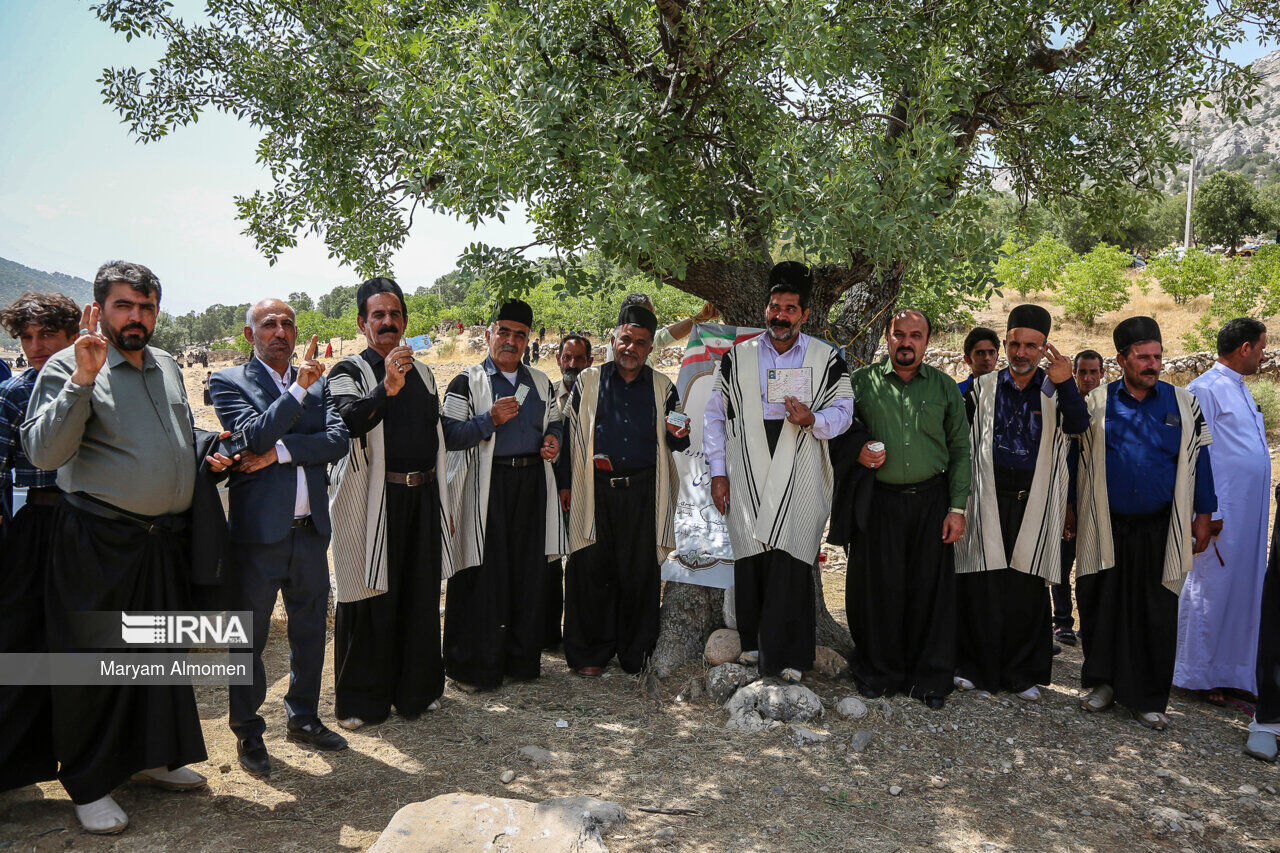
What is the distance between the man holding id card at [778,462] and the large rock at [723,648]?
0.62 ft

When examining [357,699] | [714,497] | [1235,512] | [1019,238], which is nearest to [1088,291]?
[1019,238]

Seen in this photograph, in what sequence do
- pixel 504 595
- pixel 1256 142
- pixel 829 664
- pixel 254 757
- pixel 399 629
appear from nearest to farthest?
pixel 254 757 < pixel 399 629 < pixel 829 664 < pixel 504 595 < pixel 1256 142

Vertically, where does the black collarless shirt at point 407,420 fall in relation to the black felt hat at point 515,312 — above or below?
below

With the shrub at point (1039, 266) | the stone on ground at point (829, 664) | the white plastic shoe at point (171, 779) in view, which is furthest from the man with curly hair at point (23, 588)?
the shrub at point (1039, 266)

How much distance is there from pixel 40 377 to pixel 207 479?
2.28ft

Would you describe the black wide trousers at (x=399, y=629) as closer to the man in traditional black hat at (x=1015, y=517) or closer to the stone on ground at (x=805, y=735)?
the stone on ground at (x=805, y=735)

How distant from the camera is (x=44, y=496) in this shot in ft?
11.1

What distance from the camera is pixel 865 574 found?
4.71 metres

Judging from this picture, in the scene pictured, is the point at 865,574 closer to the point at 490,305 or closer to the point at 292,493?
the point at 490,305

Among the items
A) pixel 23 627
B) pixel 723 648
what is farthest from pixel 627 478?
pixel 23 627

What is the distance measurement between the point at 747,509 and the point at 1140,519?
2109 mm

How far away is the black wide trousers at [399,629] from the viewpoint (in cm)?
437

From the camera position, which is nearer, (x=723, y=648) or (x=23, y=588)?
(x=23, y=588)

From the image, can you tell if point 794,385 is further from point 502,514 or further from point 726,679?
point 502,514
